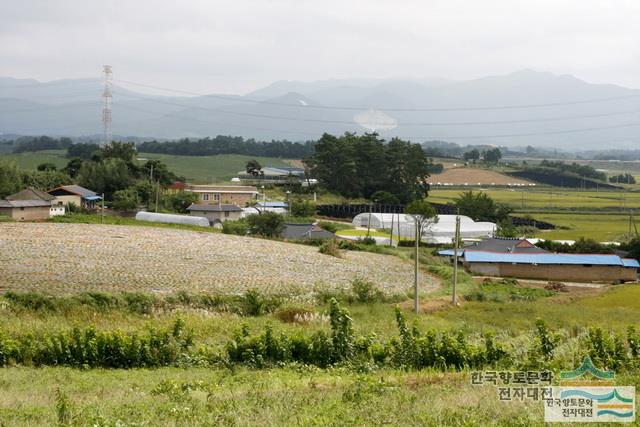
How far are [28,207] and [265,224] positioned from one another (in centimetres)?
1135

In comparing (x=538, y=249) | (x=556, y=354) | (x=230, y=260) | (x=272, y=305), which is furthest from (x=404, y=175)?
(x=556, y=354)

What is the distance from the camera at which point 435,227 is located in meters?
45.4

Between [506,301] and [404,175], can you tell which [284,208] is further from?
[506,301]

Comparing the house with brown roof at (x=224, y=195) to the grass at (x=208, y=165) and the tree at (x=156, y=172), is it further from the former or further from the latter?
the grass at (x=208, y=165)

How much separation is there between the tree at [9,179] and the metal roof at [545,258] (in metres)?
27.5

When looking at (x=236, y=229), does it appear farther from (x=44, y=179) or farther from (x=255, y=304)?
(x=44, y=179)

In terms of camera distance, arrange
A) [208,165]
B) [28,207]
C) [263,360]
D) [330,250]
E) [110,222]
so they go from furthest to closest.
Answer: [208,165] < [28,207] < [110,222] < [330,250] < [263,360]

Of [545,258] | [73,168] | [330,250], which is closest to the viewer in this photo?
[330,250]

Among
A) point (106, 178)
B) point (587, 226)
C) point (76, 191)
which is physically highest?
point (106, 178)

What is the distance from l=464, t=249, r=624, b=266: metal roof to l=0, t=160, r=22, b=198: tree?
2748 cm

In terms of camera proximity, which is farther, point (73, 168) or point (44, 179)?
point (73, 168)

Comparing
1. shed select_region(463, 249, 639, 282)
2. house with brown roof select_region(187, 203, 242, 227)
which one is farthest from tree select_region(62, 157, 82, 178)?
shed select_region(463, 249, 639, 282)

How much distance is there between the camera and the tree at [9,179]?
44438 mm

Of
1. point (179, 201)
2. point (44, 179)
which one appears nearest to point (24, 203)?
point (179, 201)
